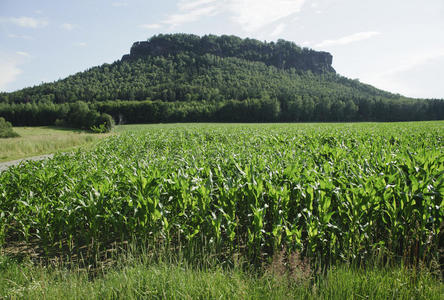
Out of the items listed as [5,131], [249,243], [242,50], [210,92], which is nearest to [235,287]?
[249,243]

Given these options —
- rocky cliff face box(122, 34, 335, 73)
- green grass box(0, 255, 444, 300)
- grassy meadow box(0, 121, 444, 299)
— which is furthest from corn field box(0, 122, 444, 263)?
rocky cliff face box(122, 34, 335, 73)

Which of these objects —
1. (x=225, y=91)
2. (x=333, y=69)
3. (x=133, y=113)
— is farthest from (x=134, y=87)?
(x=333, y=69)

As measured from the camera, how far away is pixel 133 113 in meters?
84.9

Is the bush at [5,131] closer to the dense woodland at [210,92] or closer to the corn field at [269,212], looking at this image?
the dense woodland at [210,92]

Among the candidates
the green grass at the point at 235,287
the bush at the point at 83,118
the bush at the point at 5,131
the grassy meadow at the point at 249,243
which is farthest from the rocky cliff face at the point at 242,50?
the green grass at the point at 235,287

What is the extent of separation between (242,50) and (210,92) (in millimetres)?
79758

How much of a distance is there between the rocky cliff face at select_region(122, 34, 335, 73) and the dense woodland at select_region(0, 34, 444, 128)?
713 millimetres

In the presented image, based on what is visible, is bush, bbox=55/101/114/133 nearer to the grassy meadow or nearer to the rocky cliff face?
the grassy meadow

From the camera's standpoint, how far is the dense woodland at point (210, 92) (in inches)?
3063

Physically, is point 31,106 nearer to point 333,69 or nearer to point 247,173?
point 247,173

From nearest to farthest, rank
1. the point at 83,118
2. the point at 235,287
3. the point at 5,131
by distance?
the point at 235,287, the point at 5,131, the point at 83,118

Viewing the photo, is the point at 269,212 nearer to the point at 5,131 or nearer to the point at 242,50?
the point at 5,131

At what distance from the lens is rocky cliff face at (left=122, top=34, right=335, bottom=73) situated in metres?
159

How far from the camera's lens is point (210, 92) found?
111812 mm
